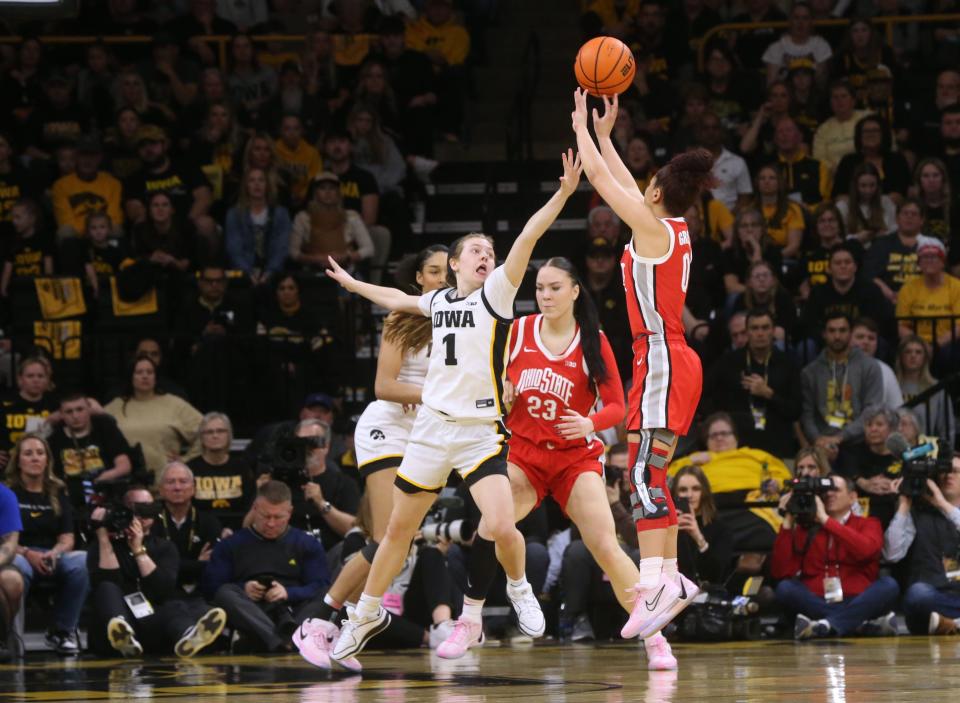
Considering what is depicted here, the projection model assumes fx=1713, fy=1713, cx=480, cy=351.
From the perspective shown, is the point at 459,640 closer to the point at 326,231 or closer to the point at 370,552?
the point at 370,552

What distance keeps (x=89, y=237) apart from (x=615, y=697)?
395 inches

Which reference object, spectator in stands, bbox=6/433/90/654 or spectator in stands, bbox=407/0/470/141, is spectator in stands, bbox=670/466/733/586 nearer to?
spectator in stands, bbox=6/433/90/654

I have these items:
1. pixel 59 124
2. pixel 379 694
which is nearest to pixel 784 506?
pixel 379 694

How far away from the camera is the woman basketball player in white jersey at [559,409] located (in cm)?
908

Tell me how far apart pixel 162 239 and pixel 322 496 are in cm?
420

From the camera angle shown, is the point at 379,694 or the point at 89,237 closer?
the point at 379,694

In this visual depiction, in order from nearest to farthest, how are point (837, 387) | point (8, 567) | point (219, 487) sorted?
Answer: point (8, 567) → point (219, 487) → point (837, 387)

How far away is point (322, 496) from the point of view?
12.6 meters

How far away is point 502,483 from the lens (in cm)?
853

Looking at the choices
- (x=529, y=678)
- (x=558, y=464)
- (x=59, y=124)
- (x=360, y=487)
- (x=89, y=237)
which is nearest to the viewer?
(x=529, y=678)

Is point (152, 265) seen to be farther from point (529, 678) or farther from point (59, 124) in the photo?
point (529, 678)

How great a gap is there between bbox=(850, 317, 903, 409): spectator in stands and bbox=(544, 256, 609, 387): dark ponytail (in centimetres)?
524

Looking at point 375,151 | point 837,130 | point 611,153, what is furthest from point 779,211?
point 611,153

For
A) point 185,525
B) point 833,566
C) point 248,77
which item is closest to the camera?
point 833,566
